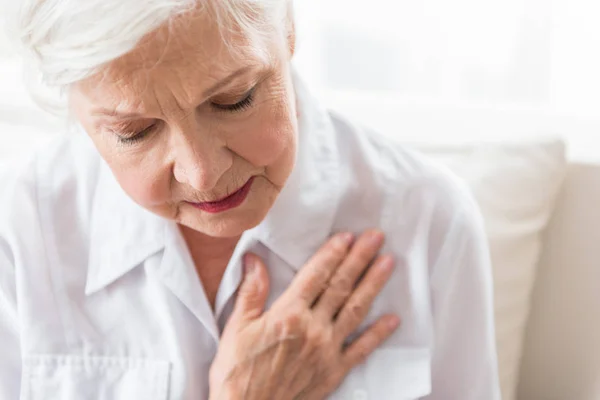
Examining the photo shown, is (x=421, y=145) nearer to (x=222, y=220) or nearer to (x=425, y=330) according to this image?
(x=425, y=330)

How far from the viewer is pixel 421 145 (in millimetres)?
1437

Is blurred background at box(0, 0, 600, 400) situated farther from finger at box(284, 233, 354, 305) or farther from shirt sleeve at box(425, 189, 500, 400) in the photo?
finger at box(284, 233, 354, 305)

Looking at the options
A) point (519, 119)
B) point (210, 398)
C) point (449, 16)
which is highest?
point (449, 16)

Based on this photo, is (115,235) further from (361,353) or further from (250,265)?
(361,353)

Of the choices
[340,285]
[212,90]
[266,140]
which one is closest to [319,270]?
[340,285]

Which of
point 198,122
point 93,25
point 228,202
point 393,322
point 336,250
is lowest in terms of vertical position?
point 393,322

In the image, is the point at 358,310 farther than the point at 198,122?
Yes

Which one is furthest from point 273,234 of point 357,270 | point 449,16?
point 449,16

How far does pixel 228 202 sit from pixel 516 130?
71 cm

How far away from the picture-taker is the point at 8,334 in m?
1.16

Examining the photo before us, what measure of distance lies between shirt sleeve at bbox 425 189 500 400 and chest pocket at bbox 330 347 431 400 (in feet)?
0.16

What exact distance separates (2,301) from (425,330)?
25.5 inches

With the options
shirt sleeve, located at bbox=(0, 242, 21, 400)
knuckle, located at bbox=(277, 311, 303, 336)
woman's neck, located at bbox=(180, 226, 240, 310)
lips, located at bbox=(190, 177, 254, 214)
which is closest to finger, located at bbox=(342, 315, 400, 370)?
knuckle, located at bbox=(277, 311, 303, 336)

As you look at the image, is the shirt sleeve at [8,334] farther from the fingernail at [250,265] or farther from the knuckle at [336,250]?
the knuckle at [336,250]
